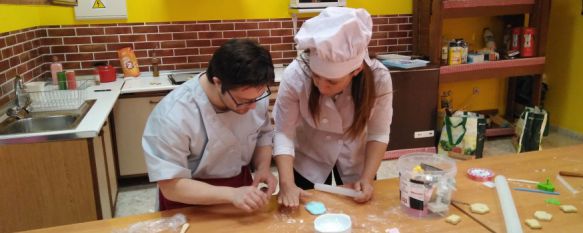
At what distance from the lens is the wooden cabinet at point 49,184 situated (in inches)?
80.7

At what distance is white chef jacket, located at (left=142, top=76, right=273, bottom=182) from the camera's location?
1.29m

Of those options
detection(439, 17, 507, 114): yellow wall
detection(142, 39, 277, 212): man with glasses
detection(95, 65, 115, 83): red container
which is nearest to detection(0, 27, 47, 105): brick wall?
detection(95, 65, 115, 83): red container

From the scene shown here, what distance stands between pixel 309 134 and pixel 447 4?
2308 mm

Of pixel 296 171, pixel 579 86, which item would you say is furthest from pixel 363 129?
pixel 579 86

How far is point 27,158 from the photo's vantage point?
205 cm

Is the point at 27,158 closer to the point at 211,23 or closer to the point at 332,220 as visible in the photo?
the point at 332,220

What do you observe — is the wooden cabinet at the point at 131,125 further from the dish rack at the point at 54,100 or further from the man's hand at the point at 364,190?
the man's hand at the point at 364,190

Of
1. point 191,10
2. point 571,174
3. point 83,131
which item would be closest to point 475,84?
point 191,10

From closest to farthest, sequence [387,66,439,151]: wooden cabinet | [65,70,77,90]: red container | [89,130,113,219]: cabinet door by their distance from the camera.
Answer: [89,130,113,219]: cabinet door
[65,70,77,90]: red container
[387,66,439,151]: wooden cabinet

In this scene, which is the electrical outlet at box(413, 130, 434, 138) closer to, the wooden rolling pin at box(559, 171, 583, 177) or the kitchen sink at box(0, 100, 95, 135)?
the wooden rolling pin at box(559, 171, 583, 177)

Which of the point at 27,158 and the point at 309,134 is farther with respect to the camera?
the point at 27,158

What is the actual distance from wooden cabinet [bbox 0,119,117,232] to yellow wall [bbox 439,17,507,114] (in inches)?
122

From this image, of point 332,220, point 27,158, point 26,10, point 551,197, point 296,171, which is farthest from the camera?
point 26,10

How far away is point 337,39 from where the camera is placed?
4.29ft
